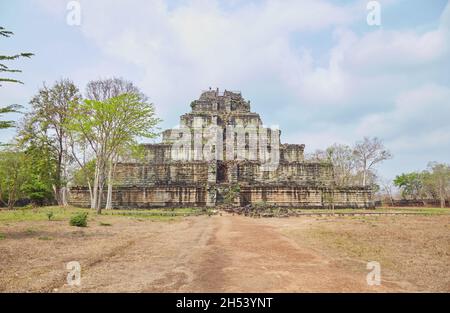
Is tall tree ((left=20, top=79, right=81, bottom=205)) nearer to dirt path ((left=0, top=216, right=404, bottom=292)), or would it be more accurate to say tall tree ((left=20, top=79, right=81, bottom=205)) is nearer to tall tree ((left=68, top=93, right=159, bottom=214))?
tall tree ((left=68, top=93, right=159, bottom=214))

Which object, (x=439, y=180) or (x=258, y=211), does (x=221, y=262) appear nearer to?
(x=258, y=211)

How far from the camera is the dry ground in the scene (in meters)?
5.57

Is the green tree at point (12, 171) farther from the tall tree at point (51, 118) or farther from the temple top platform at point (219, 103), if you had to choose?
the temple top platform at point (219, 103)

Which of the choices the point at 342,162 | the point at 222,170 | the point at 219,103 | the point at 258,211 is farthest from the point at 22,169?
the point at 342,162

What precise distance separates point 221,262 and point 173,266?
1.26 m

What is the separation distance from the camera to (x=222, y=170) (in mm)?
39688

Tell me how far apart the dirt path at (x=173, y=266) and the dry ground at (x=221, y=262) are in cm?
2

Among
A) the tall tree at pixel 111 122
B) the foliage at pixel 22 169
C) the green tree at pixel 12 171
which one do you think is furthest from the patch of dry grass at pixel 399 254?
the green tree at pixel 12 171

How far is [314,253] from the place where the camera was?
350 inches

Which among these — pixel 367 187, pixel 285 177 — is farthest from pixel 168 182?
pixel 367 187

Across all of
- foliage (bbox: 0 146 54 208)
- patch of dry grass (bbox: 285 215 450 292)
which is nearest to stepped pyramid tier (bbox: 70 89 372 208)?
foliage (bbox: 0 146 54 208)

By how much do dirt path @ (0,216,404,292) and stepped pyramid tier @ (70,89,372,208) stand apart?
76.5ft

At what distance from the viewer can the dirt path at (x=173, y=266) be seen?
5.49 m
